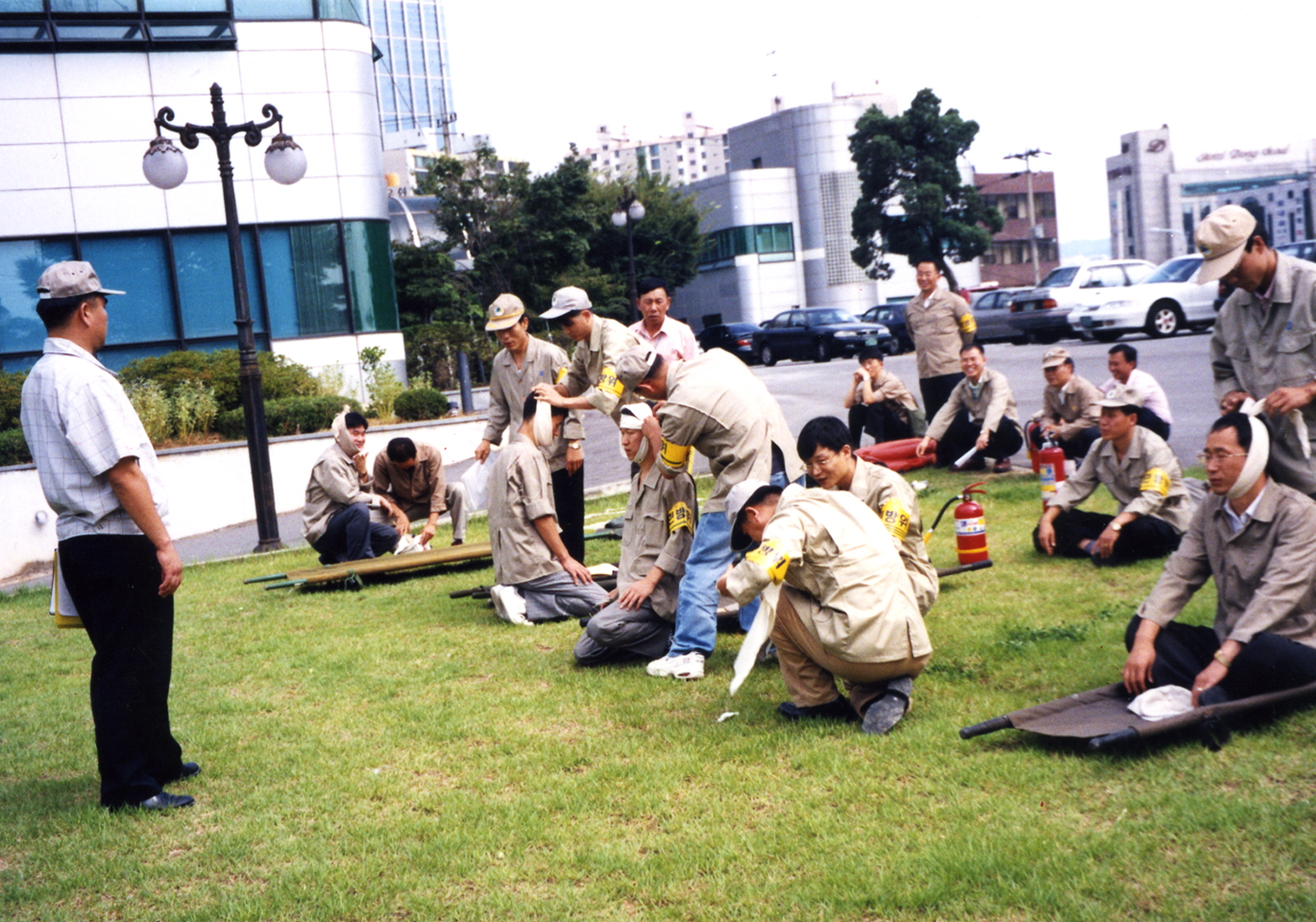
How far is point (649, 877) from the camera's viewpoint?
12.4 ft

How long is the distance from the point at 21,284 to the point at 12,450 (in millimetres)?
6149

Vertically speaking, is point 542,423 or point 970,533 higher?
point 542,423

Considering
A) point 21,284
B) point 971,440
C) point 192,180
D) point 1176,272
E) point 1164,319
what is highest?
point 192,180

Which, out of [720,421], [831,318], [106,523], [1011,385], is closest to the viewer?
[106,523]

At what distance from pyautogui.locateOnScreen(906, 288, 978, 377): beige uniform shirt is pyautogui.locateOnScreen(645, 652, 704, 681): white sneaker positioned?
6.64 m

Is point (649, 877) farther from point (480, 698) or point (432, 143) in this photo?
point (432, 143)

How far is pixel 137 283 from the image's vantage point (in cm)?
2019

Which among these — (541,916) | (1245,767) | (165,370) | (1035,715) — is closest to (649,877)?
(541,916)

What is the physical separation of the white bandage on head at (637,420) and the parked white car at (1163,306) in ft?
66.9

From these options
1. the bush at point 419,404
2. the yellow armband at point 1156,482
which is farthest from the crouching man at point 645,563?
the bush at point 419,404

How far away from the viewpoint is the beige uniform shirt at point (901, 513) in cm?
564

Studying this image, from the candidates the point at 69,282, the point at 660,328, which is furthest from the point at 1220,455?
the point at 69,282

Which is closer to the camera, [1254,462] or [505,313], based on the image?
[1254,462]

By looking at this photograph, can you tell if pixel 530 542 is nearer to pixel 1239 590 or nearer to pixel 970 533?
pixel 970 533
